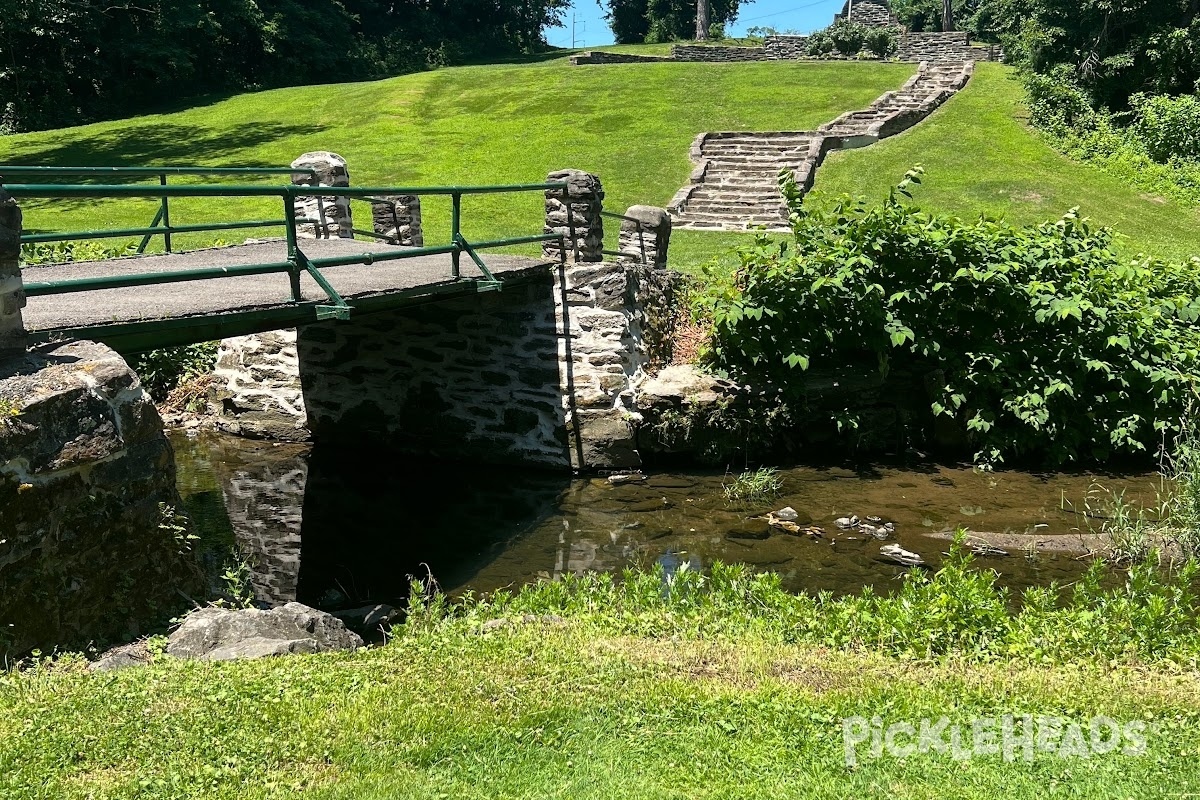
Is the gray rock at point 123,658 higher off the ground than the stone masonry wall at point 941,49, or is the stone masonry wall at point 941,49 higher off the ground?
the stone masonry wall at point 941,49

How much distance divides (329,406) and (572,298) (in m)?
3.46

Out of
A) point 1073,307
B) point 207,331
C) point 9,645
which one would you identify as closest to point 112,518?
point 9,645

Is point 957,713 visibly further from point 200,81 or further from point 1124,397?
point 200,81

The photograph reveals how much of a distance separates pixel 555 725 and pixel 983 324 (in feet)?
28.1

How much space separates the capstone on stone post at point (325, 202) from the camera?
12.9m

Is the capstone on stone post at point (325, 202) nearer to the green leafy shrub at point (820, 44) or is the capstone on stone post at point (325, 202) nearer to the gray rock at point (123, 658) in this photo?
the gray rock at point (123, 658)

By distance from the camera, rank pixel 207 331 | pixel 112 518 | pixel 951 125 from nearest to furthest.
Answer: pixel 112 518, pixel 207 331, pixel 951 125

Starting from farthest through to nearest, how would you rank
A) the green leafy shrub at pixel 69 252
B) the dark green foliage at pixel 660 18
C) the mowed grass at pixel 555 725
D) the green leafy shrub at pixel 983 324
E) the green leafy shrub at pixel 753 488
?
the dark green foliage at pixel 660 18
the green leafy shrub at pixel 69 252
the green leafy shrub at pixel 983 324
the green leafy shrub at pixel 753 488
the mowed grass at pixel 555 725

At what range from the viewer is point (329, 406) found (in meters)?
12.8

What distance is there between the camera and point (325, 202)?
43.8 ft

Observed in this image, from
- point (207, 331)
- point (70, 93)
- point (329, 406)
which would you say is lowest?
point (329, 406)

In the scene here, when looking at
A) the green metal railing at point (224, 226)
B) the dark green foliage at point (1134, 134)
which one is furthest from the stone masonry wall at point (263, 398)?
the dark green foliage at point (1134, 134)

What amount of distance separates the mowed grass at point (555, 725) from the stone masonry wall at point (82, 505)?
499 millimetres

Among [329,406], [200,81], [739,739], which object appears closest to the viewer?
[739,739]
